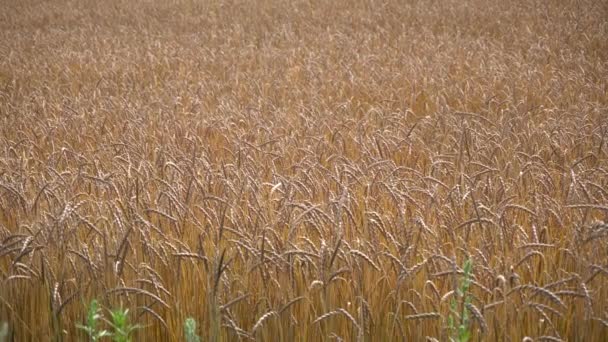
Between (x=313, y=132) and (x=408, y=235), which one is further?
(x=313, y=132)

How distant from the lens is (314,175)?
9.77 ft

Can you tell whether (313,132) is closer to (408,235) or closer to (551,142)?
(551,142)

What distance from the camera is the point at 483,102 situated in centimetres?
491

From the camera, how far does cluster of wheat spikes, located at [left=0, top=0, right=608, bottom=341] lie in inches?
72.3

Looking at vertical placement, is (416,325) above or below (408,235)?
below

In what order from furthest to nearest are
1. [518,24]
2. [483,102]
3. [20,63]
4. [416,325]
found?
[518,24]
[20,63]
[483,102]
[416,325]

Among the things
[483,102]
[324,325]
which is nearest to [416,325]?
[324,325]

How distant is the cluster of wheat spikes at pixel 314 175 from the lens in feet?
6.02

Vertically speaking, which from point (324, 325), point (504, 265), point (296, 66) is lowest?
point (324, 325)

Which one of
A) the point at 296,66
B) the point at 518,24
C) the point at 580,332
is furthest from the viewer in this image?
the point at 518,24

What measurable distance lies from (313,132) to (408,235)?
2.24 metres

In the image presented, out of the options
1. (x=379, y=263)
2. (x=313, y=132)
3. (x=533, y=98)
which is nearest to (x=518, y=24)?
(x=533, y=98)

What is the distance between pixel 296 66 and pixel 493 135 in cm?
355

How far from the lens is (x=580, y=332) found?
5.54ft
